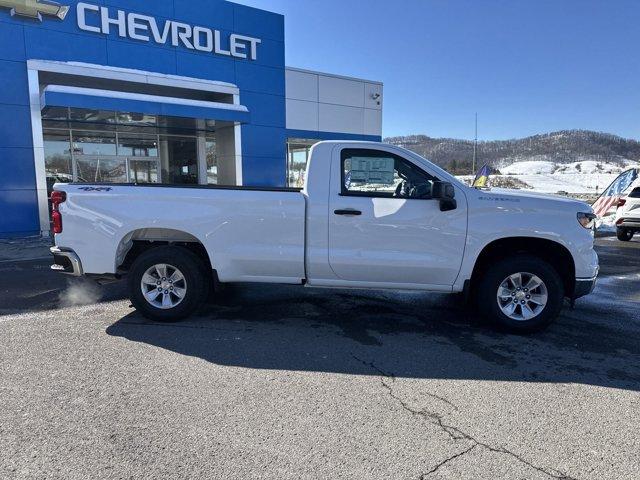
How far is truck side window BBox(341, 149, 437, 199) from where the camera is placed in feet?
17.5

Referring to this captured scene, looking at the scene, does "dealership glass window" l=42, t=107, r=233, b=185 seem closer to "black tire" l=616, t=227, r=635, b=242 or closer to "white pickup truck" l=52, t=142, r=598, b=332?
"white pickup truck" l=52, t=142, r=598, b=332

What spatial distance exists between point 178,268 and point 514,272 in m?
3.73

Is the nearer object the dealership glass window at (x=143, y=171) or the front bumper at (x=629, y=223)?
the front bumper at (x=629, y=223)

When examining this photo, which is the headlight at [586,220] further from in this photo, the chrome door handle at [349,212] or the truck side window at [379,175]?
the chrome door handle at [349,212]

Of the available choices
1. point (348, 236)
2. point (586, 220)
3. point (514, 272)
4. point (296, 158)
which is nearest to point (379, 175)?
point (348, 236)

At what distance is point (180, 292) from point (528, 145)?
12056 cm

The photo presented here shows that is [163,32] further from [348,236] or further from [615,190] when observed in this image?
[615,190]

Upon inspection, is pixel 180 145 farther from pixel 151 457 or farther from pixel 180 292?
pixel 151 457

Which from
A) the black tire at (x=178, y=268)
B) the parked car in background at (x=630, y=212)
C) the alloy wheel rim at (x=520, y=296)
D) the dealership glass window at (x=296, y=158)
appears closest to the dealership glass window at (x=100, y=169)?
the dealership glass window at (x=296, y=158)

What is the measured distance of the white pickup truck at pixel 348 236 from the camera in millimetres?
5145

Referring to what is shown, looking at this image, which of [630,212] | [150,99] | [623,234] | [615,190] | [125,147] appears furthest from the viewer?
[125,147]

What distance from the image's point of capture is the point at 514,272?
5.18 metres

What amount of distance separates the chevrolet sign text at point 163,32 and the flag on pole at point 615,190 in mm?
13210

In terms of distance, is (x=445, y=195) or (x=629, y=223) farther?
(x=629, y=223)
